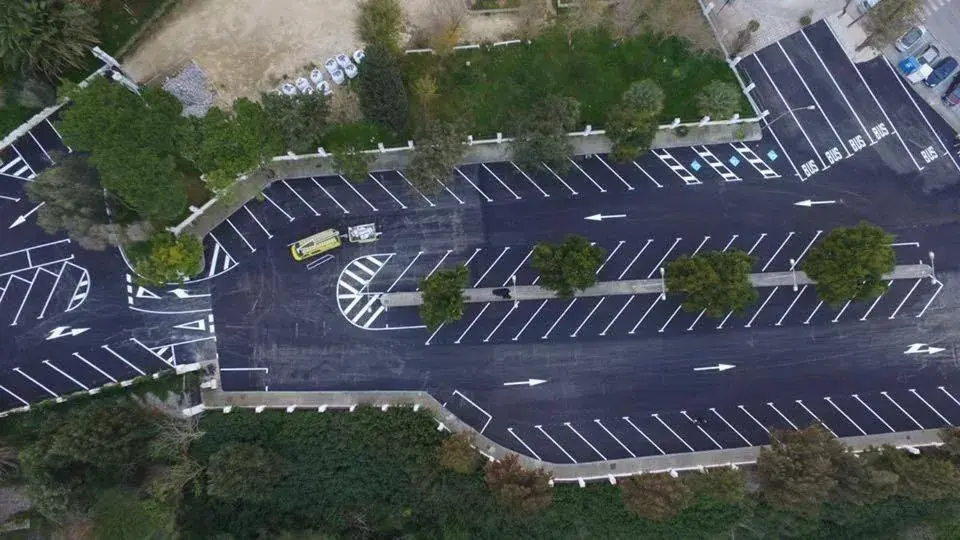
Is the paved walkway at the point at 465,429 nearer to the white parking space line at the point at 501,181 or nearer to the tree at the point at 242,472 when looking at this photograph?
Result: the tree at the point at 242,472

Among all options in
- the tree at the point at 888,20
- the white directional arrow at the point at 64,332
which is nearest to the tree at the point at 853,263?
the tree at the point at 888,20

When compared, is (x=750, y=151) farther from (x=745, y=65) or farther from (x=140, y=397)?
(x=140, y=397)

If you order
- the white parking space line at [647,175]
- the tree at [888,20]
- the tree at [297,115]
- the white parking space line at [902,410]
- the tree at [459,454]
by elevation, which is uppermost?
the tree at [888,20]

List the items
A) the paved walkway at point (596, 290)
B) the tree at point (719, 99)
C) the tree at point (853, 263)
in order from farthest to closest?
the paved walkway at point (596, 290), the tree at point (719, 99), the tree at point (853, 263)

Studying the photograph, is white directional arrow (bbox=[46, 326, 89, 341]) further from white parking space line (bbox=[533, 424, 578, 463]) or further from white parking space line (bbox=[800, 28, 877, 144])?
white parking space line (bbox=[800, 28, 877, 144])

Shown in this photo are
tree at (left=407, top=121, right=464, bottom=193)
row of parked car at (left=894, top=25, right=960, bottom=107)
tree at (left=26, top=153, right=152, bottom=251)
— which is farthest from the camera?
row of parked car at (left=894, top=25, right=960, bottom=107)

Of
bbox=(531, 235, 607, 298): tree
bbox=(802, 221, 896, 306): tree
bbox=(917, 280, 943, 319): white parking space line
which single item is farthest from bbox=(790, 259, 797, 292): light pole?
bbox=(531, 235, 607, 298): tree
